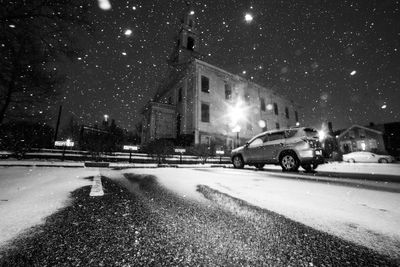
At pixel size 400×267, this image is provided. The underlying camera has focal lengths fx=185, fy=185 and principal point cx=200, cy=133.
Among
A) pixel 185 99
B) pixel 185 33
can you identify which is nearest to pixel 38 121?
pixel 185 99

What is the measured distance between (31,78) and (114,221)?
63.4 feet

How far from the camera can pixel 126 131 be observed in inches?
2045

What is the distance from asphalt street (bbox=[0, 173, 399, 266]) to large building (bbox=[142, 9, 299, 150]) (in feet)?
62.8

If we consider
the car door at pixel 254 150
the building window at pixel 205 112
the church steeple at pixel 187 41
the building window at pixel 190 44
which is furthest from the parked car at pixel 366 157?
the building window at pixel 190 44

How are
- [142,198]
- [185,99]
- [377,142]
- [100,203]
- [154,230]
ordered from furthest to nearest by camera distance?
[377,142] → [185,99] → [142,198] → [100,203] → [154,230]

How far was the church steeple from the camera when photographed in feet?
101

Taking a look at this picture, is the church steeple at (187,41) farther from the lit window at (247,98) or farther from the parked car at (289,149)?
the parked car at (289,149)

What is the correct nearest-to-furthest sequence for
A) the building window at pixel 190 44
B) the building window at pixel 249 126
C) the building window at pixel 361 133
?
the building window at pixel 249 126 < the building window at pixel 190 44 < the building window at pixel 361 133

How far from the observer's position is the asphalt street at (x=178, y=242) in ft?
3.08

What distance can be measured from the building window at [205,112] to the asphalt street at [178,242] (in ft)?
74.8

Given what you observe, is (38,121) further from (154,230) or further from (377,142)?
(377,142)

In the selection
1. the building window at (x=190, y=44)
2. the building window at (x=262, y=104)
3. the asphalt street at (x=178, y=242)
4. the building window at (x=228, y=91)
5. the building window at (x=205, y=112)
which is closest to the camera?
the asphalt street at (x=178, y=242)

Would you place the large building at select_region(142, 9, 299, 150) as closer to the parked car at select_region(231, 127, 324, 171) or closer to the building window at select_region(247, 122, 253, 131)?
the building window at select_region(247, 122, 253, 131)

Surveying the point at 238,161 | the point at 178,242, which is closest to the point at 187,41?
the point at 238,161
